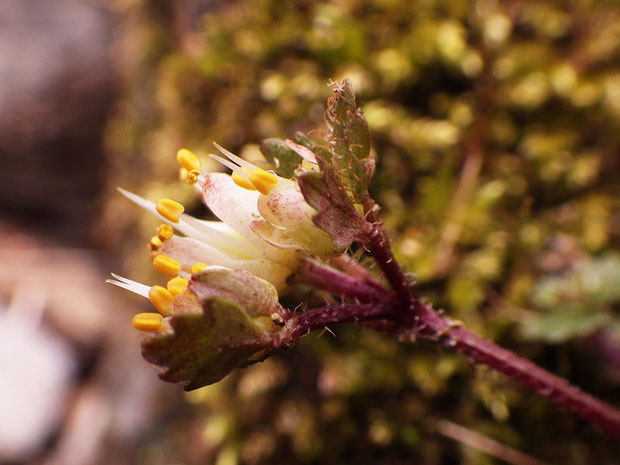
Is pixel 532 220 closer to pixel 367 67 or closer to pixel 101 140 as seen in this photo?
pixel 367 67

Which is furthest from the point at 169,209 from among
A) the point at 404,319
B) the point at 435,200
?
the point at 435,200

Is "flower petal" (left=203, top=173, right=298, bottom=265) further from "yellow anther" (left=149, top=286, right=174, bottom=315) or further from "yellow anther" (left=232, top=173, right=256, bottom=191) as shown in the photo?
"yellow anther" (left=149, top=286, right=174, bottom=315)

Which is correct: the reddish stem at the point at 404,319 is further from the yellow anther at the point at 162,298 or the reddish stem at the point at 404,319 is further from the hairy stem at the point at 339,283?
the yellow anther at the point at 162,298

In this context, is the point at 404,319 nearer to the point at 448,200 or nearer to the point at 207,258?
the point at 207,258

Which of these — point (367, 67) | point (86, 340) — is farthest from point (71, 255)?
point (367, 67)

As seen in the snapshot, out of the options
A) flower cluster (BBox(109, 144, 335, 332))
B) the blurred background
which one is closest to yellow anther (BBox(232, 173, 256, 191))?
flower cluster (BBox(109, 144, 335, 332))
